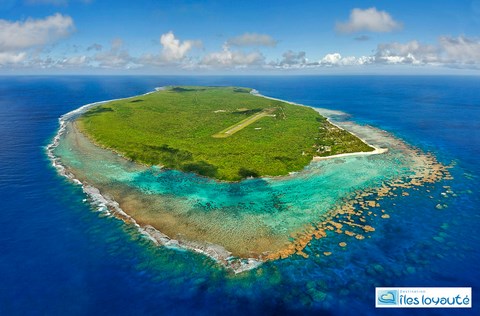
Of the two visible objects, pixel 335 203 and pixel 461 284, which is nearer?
pixel 461 284

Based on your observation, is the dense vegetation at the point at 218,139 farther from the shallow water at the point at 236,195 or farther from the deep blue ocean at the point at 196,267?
the deep blue ocean at the point at 196,267

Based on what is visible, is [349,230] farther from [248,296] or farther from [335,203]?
[248,296]

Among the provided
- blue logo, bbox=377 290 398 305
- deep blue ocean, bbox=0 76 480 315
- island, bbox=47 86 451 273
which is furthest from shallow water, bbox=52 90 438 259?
blue logo, bbox=377 290 398 305

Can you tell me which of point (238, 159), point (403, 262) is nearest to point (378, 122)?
point (238, 159)

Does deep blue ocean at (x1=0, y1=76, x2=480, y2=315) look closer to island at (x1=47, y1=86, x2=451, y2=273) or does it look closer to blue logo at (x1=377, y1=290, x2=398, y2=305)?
blue logo at (x1=377, y1=290, x2=398, y2=305)

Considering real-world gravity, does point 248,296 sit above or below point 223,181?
below

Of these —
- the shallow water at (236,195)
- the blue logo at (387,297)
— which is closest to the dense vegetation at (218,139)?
the shallow water at (236,195)

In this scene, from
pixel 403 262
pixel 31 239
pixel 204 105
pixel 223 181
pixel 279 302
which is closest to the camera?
pixel 279 302
